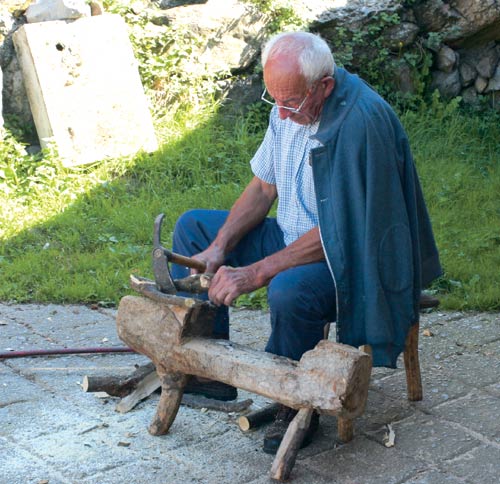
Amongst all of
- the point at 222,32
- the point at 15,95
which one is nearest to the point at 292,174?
the point at 15,95

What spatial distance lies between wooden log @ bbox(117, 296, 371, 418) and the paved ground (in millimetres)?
298

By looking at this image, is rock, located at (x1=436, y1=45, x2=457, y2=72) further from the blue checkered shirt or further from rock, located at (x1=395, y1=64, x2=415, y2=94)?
the blue checkered shirt

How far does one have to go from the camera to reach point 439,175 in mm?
7426

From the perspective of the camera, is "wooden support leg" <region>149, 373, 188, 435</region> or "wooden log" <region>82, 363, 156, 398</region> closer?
"wooden support leg" <region>149, 373, 188, 435</region>

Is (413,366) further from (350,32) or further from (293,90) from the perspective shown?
(350,32)

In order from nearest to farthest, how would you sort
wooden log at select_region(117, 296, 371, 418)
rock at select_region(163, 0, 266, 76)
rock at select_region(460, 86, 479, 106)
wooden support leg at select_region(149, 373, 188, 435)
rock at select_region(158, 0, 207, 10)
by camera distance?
wooden log at select_region(117, 296, 371, 418) → wooden support leg at select_region(149, 373, 188, 435) → rock at select_region(163, 0, 266, 76) → rock at select_region(158, 0, 207, 10) → rock at select_region(460, 86, 479, 106)

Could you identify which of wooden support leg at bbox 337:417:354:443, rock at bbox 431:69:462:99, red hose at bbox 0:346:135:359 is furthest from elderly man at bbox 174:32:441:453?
rock at bbox 431:69:462:99

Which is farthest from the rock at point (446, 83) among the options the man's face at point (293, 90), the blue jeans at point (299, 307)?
the blue jeans at point (299, 307)

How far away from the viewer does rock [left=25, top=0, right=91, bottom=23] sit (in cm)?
738

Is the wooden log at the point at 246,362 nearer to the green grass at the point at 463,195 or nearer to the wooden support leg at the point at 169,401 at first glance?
the wooden support leg at the point at 169,401

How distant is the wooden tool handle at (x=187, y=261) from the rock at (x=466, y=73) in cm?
572

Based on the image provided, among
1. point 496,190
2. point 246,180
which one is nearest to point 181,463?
point 246,180

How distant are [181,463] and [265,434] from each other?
364 millimetres

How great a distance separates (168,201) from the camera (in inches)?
272
